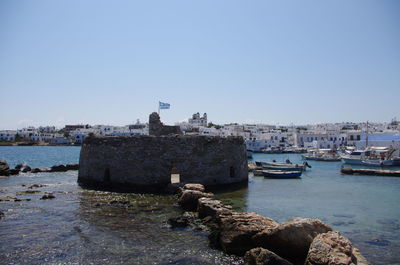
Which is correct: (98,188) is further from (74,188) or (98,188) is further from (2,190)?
(2,190)

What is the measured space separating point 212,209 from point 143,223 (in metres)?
2.67

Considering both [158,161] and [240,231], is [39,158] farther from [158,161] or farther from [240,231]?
[240,231]

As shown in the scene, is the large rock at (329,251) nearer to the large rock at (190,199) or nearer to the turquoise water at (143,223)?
the turquoise water at (143,223)

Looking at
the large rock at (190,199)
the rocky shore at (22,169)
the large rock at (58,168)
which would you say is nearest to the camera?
the large rock at (190,199)

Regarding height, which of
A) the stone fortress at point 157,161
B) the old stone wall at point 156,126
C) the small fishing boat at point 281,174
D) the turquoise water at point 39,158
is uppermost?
the old stone wall at point 156,126

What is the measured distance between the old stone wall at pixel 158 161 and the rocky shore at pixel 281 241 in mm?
7965

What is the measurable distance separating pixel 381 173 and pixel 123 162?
83.8ft

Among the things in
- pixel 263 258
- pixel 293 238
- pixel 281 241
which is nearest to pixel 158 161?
pixel 281 241

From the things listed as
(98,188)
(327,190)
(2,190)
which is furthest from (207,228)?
(2,190)

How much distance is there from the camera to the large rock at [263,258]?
8156mm

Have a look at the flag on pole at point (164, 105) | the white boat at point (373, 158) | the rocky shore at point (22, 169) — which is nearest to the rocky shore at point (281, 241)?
the flag on pole at point (164, 105)

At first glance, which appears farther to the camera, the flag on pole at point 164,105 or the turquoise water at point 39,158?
the turquoise water at point 39,158

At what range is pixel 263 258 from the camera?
8.29m

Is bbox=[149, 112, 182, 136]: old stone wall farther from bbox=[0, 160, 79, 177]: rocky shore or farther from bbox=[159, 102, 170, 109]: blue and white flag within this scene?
bbox=[0, 160, 79, 177]: rocky shore
